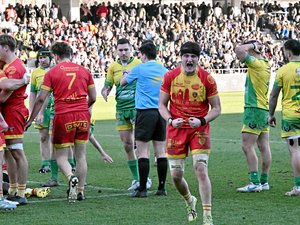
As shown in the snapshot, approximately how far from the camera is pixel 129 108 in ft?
45.3

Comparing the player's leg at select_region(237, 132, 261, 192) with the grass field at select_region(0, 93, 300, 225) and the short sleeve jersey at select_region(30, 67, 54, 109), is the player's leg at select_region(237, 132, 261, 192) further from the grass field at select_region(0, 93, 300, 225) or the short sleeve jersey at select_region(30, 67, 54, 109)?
the short sleeve jersey at select_region(30, 67, 54, 109)

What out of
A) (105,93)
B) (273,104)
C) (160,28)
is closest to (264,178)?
(273,104)

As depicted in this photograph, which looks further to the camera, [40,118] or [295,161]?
[40,118]

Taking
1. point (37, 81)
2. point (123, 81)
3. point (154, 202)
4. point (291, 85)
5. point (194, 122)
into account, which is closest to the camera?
point (194, 122)

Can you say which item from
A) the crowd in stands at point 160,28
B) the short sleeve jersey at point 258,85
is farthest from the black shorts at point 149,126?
the crowd in stands at point 160,28

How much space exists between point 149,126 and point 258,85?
1668mm

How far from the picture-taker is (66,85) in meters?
12.2

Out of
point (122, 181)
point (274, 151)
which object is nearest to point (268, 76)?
point (122, 181)

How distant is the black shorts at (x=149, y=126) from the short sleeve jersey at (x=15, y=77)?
1713mm

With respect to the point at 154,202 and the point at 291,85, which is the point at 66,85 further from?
the point at 291,85

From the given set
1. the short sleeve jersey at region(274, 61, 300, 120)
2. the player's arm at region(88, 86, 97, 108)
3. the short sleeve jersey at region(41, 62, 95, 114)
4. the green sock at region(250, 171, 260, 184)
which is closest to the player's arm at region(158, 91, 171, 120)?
the short sleeve jersey at region(41, 62, 95, 114)

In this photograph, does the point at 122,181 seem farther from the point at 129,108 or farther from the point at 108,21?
the point at 108,21

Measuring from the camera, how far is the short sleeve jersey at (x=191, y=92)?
399 inches

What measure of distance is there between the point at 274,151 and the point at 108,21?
3474 centimetres
